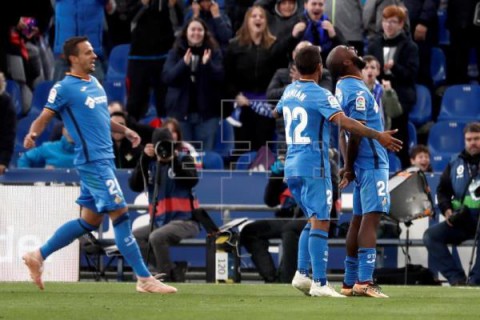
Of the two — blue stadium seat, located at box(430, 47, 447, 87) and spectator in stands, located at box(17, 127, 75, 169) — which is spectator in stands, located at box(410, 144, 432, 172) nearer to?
blue stadium seat, located at box(430, 47, 447, 87)

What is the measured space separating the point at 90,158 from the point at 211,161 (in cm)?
649

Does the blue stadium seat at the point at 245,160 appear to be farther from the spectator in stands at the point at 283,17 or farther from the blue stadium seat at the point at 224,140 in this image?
the spectator in stands at the point at 283,17

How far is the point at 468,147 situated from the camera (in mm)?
Result: 17109

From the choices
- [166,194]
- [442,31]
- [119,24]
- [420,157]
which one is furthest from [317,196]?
[119,24]

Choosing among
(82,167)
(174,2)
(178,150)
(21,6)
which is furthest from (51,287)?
(174,2)

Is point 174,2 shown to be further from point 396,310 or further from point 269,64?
point 396,310

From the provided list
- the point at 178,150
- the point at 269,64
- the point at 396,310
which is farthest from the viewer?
the point at 269,64

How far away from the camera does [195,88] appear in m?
19.2

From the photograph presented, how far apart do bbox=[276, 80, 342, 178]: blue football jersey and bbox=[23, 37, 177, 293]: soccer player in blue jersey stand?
1622mm

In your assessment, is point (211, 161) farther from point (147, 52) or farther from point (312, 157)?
point (312, 157)

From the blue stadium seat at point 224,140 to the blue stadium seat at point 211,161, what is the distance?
2.13ft

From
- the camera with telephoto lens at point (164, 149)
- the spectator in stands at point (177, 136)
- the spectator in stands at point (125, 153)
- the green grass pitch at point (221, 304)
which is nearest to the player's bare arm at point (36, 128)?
the green grass pitch at point (221, 304)

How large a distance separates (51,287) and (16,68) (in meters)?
7.54

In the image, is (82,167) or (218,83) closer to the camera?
(82,167)
